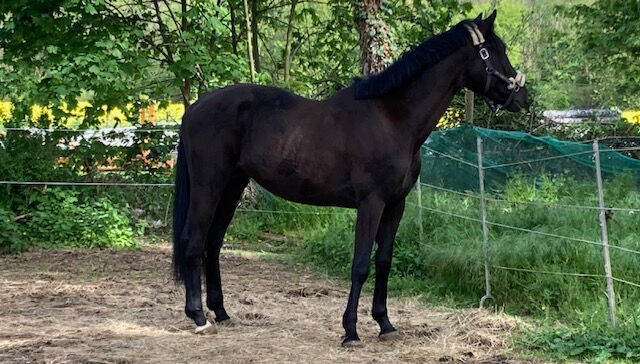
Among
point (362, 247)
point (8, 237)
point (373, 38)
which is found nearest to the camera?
point (362, 247)

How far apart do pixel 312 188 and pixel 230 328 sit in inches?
47.3

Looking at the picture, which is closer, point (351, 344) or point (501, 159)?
point (351, 344)

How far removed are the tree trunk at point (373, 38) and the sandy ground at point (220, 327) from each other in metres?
2.89

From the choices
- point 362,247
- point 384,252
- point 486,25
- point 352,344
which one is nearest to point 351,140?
point 362,247

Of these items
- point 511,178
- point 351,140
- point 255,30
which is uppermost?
point 255,30

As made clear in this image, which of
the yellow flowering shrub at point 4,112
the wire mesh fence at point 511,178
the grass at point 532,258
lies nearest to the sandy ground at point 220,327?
the grass at point 532,258

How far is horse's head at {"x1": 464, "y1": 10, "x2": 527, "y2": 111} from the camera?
17.9ft

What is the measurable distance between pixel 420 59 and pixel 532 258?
200cm

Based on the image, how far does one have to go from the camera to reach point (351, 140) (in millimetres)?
5406

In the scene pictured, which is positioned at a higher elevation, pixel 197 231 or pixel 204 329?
pixel 197 231

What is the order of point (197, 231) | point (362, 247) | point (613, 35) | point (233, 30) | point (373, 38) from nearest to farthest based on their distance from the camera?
point (362, 247), point (197, 231), point (373, 38), point (233, 30), point (613, 35)

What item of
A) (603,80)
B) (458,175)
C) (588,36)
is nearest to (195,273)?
(458,175)

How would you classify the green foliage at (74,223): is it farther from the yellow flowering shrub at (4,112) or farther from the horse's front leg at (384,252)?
the horse's front leg at (384,252)

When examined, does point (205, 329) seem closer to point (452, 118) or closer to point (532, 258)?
point (532, 258)
